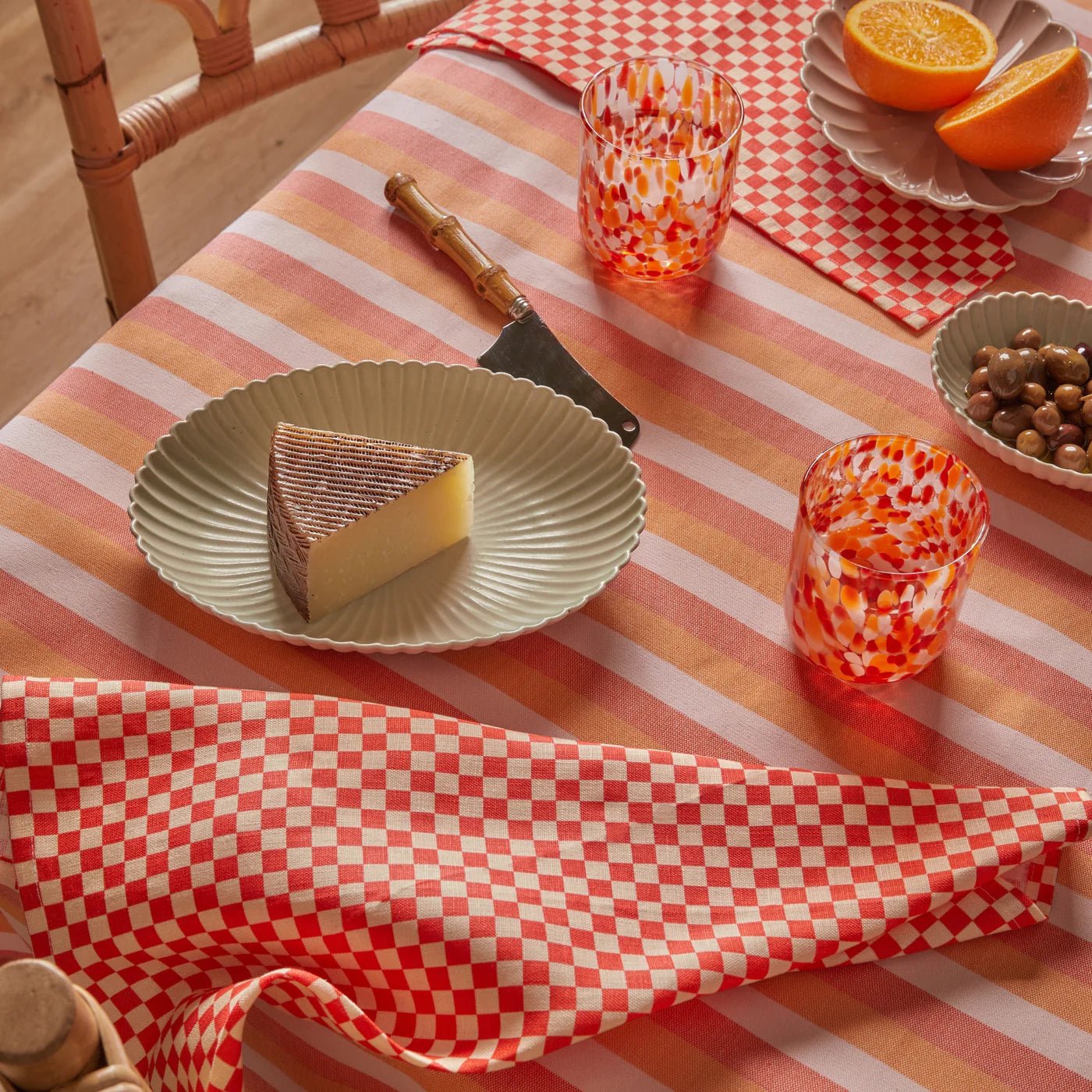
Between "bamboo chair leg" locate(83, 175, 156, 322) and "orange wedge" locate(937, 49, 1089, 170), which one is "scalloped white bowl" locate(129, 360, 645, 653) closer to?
"orange wedge" locate(937, 49, 1089, 170)

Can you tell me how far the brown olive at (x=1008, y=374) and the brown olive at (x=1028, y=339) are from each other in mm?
33

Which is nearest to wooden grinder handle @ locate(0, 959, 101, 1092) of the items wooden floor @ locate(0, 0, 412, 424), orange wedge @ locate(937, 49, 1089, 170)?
orange wedge @ locate(937, 49, 1089, 170)

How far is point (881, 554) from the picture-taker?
907mm

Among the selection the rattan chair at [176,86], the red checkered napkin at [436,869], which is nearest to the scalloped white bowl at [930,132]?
the rattan chair at [176,86]

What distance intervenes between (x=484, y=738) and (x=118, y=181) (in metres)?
0.89

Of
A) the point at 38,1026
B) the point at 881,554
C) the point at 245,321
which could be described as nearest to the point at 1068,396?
the point at 881,554

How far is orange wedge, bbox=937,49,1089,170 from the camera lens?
108 centimetres

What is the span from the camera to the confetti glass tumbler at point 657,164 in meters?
1.05

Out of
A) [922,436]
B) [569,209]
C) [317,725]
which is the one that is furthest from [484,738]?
[569,209]

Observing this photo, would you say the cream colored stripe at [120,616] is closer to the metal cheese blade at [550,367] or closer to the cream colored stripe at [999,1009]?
the metal cheese blade at [550,367]

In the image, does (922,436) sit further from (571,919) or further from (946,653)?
(571,919)

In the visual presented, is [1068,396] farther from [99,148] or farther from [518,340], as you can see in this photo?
[99,148]

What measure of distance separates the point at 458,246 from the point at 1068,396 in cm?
50

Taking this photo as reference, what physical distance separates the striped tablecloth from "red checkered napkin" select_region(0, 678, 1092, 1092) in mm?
30
